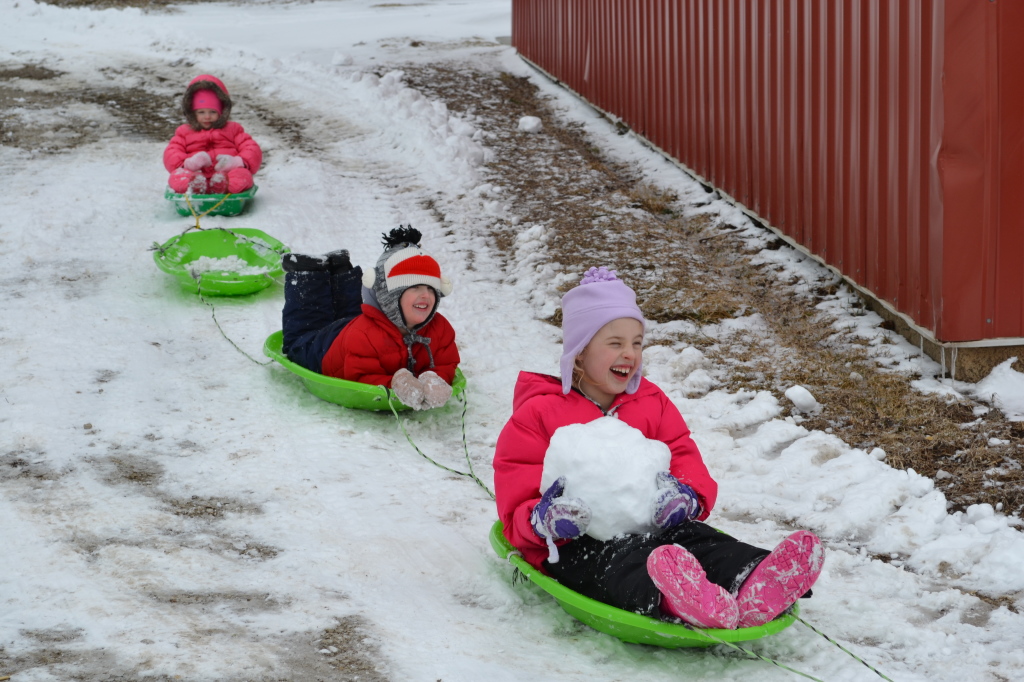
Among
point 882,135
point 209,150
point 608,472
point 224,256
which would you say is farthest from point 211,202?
point 608,472

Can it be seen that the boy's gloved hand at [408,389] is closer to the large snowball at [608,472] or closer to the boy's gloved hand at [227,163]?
the large snowball at [608,472]

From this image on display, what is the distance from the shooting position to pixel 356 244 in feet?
23.2

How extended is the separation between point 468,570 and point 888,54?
123 inches

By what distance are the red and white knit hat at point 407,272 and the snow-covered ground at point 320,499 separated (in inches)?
23.5

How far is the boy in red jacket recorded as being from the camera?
449cm

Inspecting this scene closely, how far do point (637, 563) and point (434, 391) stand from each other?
71.3 inches

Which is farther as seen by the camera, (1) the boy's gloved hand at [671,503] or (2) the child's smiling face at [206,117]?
(2) the child's smiling face at [206,117]

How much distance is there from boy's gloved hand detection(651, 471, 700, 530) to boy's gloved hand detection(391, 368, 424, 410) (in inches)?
66.3

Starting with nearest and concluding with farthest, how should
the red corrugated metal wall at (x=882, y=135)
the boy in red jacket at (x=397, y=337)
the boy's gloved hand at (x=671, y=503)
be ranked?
the boy's gloved hand at (x=671, y=503)
the red corrugated metal wall at (x=882, y=135)
the boy in red jacket at (x=397, y=337)

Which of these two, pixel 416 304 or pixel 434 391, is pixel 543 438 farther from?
pixel 416 304

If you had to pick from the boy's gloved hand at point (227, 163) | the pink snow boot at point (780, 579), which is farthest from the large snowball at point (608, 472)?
the boy's gloved hand at point (227, 163)

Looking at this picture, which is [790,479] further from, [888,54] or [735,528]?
[888,54]

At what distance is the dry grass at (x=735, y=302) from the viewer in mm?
4000

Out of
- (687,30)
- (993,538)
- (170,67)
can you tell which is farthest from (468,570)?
(170,67)
